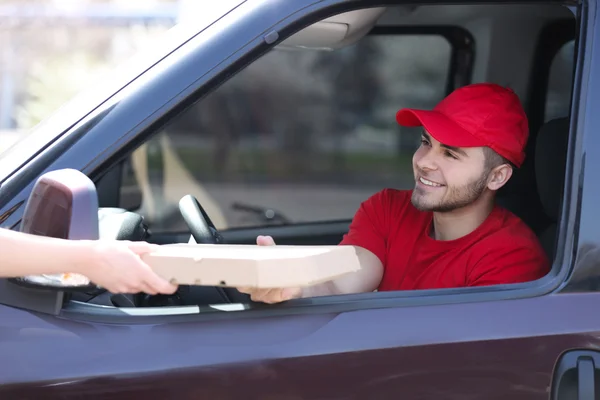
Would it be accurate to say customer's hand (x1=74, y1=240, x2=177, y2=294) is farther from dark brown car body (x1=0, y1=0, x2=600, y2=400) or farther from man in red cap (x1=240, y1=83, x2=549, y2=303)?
man in red cap (x1=240, y1=83, x2=549, y2=303)

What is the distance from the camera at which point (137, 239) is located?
208cm

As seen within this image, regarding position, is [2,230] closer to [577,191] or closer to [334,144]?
[577,191]

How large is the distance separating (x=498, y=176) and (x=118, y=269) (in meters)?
1.19

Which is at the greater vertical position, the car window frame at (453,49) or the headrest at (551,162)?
the car window frame at (453,49)

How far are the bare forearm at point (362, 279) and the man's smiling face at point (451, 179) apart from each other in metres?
0.23

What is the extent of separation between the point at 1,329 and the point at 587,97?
122cm

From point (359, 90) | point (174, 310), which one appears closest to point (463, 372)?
point (174, 310)

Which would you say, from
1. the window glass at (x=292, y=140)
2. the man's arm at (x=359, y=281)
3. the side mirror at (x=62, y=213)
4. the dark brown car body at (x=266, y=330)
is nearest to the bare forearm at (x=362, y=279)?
the man's arm at (x=359, y=281)

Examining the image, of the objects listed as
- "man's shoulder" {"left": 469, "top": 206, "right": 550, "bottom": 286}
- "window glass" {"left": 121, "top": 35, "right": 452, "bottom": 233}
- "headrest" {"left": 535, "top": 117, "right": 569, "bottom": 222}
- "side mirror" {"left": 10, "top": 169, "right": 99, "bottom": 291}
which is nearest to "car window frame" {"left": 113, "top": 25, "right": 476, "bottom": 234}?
"headrest" {"left": 535, "top": 117, "right": 569, "bottom": 222}

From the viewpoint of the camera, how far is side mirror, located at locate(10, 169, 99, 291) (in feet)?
4.51

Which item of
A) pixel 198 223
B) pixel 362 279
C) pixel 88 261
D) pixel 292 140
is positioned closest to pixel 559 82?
pixel 362 279

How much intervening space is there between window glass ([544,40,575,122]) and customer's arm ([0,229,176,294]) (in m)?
1.92

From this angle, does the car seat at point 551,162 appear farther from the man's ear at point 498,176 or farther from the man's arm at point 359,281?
the man's arm at point 359,281

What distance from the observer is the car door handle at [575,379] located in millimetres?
1534
